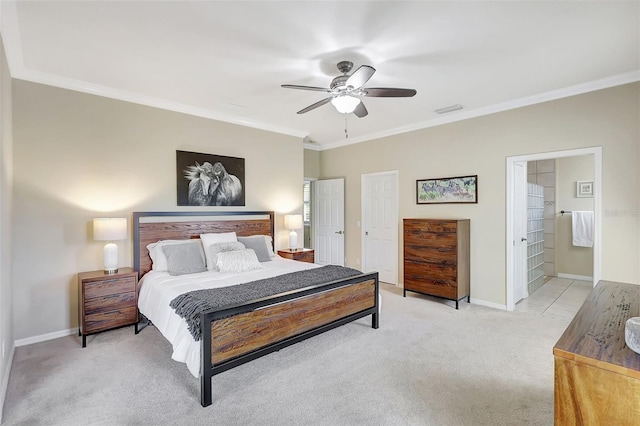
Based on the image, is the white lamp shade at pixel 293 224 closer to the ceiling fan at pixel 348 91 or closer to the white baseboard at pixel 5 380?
the ceiling fan at pixel 348 91

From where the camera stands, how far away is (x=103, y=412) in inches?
83.6

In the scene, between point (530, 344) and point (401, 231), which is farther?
point (401, 231)

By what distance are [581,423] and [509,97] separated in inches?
153

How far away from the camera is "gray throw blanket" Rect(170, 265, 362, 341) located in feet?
7.80

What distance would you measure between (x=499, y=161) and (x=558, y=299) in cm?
231

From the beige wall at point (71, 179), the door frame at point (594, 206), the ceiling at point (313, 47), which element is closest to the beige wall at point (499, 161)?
the door frame at point (594, 206)

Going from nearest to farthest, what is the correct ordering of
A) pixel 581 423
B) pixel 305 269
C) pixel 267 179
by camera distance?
pixel 581 423, pixel 305 269, pixel 267 179

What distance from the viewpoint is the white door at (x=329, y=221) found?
21.2 ft

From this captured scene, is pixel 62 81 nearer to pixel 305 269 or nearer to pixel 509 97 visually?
pixel 305 269

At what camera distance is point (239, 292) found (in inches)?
108

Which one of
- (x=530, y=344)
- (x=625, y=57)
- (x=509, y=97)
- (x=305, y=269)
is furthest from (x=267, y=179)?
(x=625, y=57)

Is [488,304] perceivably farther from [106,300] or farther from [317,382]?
[106,300]

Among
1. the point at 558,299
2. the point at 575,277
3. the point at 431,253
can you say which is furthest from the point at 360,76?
the point at 575,277

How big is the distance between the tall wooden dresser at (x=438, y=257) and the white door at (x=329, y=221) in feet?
6.13
